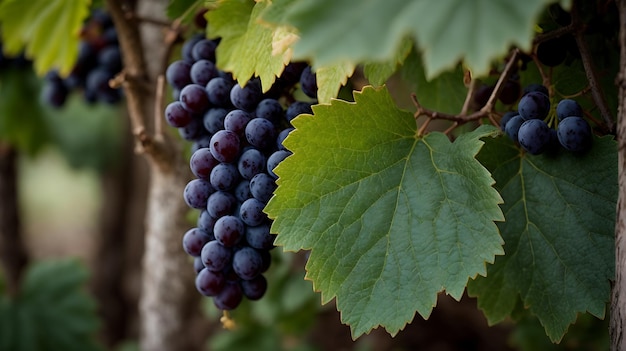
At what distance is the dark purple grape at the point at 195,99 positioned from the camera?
1.00 metres

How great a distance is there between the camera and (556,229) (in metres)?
0.89

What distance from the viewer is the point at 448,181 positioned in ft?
2.82

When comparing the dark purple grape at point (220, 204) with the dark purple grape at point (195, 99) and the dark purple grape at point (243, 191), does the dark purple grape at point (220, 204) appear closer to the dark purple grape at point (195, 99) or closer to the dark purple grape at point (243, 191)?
the dark purple grape at point (243, 191)

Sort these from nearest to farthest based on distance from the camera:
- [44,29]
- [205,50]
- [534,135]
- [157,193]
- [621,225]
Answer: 1. [621,225]
2. [534,135]
3. [205,50]
4. [44,29]
5. [157,193]

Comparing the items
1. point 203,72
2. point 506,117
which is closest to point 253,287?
point 203,72

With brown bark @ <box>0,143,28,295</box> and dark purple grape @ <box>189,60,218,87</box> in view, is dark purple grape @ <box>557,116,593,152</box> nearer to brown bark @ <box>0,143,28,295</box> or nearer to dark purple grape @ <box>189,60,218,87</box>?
dark purple grape @ <box>189,60,218,87</box>

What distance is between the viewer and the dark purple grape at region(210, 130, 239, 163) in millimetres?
915

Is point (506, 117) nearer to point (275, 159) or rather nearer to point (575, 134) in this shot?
point (575, 134)

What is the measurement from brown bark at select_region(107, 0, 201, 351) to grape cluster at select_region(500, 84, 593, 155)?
0.68 meters

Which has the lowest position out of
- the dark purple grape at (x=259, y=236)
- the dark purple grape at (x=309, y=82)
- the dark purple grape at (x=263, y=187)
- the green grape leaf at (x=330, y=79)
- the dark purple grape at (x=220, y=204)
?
the dark purple grape at (x=259, y=236)

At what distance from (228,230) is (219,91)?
0.76 ft

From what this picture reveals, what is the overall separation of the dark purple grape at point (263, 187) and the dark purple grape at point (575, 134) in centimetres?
40

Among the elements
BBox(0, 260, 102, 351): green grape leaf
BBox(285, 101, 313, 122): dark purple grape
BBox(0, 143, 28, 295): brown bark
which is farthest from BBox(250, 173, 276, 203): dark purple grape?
BBox(0, 143, 28, 295): brown bark

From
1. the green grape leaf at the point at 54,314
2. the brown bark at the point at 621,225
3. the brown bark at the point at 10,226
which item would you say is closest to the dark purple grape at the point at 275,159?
the brown bark at the point at 621,225
